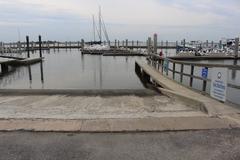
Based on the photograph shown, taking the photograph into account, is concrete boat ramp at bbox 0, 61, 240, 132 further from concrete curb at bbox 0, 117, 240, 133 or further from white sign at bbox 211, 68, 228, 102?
white sign at bbox 211, 68, 228, 102

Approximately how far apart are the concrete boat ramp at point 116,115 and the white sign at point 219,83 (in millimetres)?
346

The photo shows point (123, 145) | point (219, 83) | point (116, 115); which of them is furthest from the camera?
point (219, 83)

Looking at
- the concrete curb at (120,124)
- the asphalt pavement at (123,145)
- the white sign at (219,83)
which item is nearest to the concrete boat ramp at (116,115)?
the concrete curb at (120,124)

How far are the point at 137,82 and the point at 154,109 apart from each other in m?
12.1

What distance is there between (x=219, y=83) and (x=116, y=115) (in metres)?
2.81

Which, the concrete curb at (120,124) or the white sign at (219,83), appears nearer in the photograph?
the concrete curb at (120,124)

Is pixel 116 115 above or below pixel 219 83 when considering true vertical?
below

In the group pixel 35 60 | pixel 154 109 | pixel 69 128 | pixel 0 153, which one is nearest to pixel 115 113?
pixel 154 109

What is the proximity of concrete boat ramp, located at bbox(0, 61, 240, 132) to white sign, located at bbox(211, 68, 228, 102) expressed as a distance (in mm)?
346

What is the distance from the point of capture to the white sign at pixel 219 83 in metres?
6.49

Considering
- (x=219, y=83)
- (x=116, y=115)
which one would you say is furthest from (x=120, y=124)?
(x=219, y=83)

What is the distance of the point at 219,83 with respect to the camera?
6.73m

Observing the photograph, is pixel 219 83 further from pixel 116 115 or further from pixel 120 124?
pixel 120 124

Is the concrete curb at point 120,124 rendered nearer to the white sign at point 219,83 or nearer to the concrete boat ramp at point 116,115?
the concrete boat ramp at point 116,115
